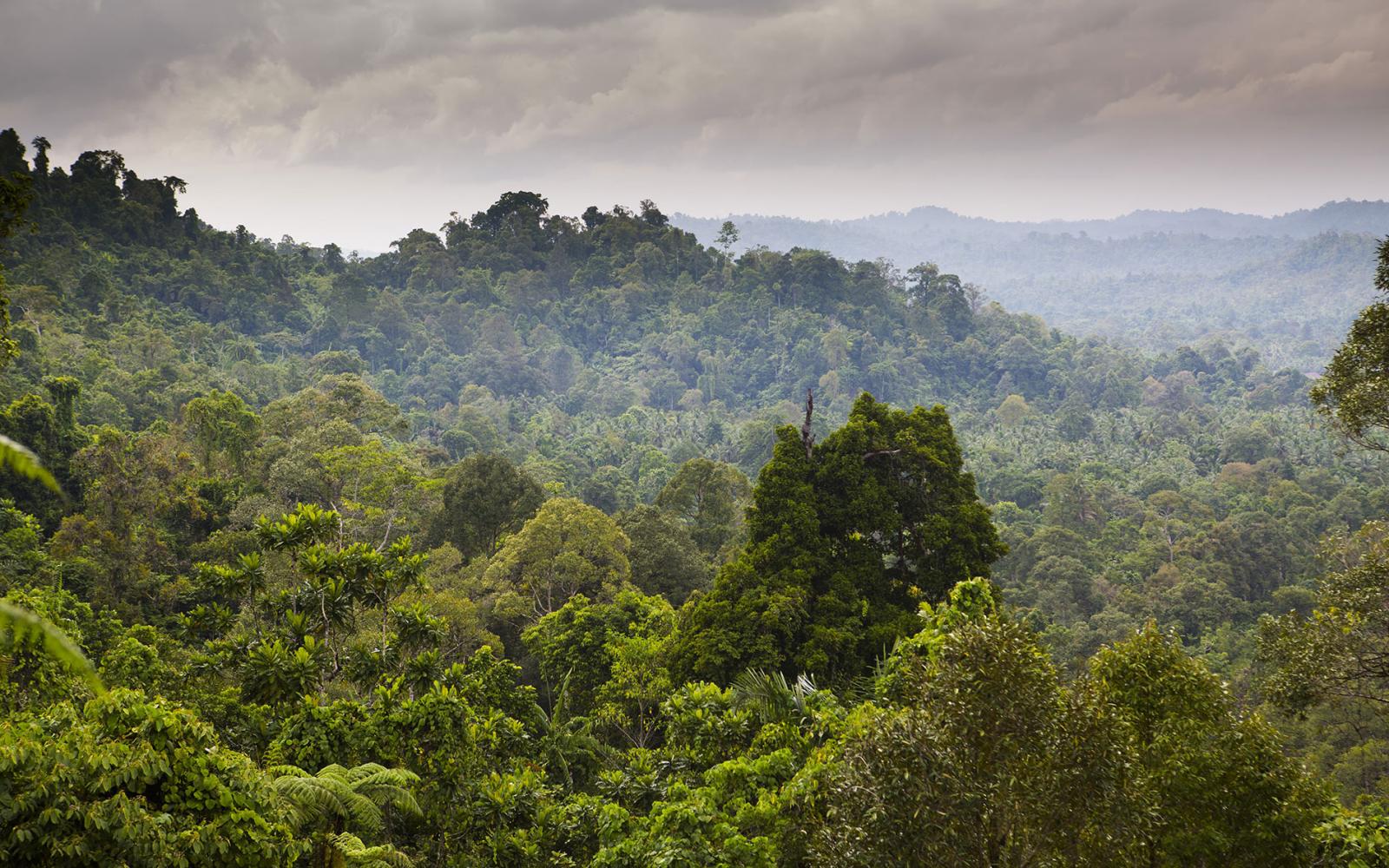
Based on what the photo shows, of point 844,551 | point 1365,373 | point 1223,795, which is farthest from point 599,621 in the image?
point 1365,373

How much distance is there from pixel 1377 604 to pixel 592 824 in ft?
29.4

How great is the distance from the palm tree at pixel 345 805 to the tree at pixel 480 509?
1813cm

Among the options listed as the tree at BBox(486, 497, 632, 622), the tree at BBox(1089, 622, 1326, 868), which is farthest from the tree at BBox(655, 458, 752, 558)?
the tree at BBox(1089, 622, 1326, 868)

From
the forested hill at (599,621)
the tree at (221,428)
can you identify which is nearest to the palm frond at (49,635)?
the forested hill at (599,621)

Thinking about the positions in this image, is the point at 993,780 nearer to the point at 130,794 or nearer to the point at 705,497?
the point at 130,794

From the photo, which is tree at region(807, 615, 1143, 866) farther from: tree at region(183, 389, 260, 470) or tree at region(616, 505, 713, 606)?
tree at region(183, 389, 260, 470)

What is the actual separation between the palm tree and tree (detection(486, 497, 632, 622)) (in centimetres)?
1318

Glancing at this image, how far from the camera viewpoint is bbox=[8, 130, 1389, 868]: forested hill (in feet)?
17.5

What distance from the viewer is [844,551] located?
14141 mm

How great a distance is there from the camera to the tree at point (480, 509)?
25344mm

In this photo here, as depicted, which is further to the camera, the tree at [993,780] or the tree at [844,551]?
the tree at [844,551]

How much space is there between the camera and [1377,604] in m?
9.16

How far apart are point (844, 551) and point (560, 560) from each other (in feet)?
29.1

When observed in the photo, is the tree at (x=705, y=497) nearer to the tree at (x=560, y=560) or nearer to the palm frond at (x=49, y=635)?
the tree at (x=560, y=560)
